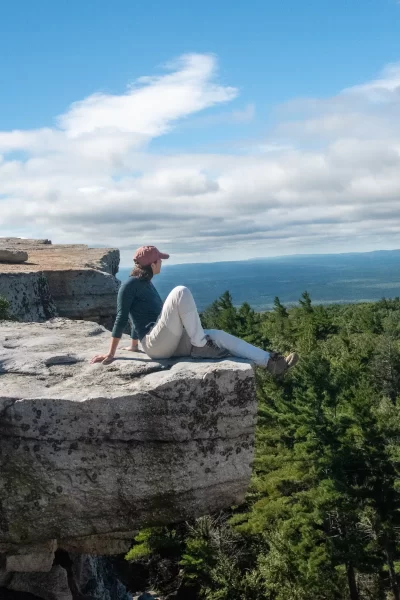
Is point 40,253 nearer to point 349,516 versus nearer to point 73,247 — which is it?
point 73,247

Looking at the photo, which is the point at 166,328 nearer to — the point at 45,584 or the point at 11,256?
the point at 45,584

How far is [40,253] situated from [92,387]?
63.7ft

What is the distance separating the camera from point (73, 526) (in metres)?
8.84

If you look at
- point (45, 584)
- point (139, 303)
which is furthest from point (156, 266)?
point (45, 584)

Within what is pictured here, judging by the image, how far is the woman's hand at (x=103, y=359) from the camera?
30.5 ft

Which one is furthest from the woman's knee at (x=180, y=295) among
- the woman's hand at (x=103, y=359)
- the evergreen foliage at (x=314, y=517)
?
the evergreen foliage at (x=314, y=517)

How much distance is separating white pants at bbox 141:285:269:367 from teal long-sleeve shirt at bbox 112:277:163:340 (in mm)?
378

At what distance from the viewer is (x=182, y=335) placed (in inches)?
366

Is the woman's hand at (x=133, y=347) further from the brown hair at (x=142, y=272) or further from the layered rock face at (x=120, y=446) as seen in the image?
the brown hair at (x=142, y=272)

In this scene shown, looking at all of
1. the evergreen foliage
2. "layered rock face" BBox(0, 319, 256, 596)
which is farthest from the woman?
the evergreen foliage

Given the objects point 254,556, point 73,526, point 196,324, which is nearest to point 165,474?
point 73,526

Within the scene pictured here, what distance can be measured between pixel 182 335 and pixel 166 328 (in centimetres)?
36

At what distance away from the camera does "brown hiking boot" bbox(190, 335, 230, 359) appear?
9.14 m

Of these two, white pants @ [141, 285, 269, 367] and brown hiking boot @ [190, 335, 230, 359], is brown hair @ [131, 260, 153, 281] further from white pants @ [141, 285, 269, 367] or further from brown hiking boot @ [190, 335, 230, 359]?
brown hiking boot @ [190, 335, 230, 359]
